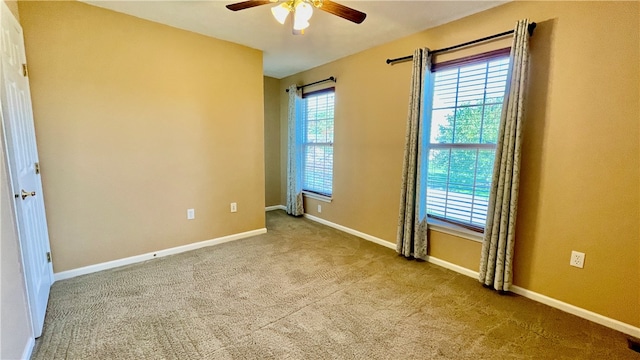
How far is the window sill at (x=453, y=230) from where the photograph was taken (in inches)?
102

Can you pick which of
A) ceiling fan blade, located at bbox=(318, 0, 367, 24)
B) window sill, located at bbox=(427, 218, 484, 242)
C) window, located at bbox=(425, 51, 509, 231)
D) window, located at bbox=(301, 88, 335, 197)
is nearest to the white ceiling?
window, located at bbox=(425, 51, 509, 231)

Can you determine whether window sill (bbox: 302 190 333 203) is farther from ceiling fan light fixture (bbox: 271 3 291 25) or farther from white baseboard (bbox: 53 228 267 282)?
ceiling fan light fixture (bbox: 271 3 291 25)

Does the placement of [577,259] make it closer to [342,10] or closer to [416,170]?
[416,170]

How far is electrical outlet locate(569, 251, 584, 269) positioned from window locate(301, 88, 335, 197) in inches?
109

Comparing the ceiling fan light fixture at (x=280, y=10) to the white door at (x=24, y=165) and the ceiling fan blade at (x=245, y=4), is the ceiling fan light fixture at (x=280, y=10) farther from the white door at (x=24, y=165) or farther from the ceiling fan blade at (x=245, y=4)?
the white door at (x=24, y=165)

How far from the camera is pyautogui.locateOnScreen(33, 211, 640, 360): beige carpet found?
1.67 metres

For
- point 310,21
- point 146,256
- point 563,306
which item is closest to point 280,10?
point 310,21

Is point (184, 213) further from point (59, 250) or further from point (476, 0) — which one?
point (476, 0)

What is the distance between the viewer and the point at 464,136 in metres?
2.62

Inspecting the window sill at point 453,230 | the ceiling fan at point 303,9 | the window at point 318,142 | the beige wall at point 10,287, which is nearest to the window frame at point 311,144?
the window at point 318,142

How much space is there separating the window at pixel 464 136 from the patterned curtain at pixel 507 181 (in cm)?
16

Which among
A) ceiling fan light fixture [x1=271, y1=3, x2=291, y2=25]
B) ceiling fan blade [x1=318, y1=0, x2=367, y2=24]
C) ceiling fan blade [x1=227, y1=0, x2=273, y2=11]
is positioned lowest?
ceiling fan blade [x1=318, y1=0, x2=367, y2=24]

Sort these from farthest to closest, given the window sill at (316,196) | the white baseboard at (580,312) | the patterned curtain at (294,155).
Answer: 1. the patterned curtain at (294,155)
2. the window sill at (316,196)
3. the white baseboard at (580,312)

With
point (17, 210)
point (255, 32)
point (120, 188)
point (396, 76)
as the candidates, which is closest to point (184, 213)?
point (120, 188)
